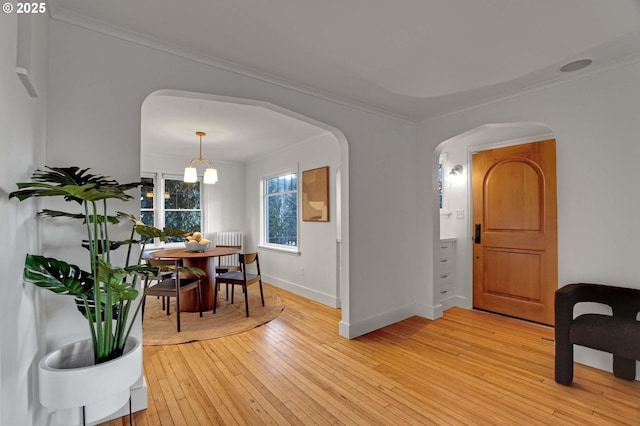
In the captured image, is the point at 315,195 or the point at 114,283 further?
the point at 315,195

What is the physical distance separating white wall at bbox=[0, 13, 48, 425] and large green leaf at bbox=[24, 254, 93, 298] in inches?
1.9

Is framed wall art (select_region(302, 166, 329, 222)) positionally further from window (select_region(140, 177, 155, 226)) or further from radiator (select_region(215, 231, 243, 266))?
window (select_region(140, 177, 155, 226))

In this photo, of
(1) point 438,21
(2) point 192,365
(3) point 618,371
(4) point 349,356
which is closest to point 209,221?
(2) point 192,365

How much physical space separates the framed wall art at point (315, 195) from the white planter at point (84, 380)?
314 centimetres

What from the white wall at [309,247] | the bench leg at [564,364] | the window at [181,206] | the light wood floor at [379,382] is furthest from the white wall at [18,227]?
the window at [181,206]

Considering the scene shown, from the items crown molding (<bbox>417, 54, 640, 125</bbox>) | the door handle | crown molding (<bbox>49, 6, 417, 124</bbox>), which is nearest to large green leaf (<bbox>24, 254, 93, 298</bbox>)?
crown molding (<bbox>49, 6, 417, 124</bbox>)

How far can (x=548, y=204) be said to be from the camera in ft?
11.4

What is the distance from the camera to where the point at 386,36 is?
2115mm

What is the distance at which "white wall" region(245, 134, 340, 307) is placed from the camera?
448 centimetres

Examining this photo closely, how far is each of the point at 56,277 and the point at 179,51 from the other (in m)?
1.61

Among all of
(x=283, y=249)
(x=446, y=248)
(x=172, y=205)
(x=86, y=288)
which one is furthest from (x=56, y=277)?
(x=172, y=205)

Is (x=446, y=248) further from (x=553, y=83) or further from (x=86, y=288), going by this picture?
(x=86, y=288)

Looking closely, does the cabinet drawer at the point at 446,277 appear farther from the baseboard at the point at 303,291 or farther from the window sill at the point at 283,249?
the window sill at the point at 283,249

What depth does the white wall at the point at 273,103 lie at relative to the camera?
6.09ft
